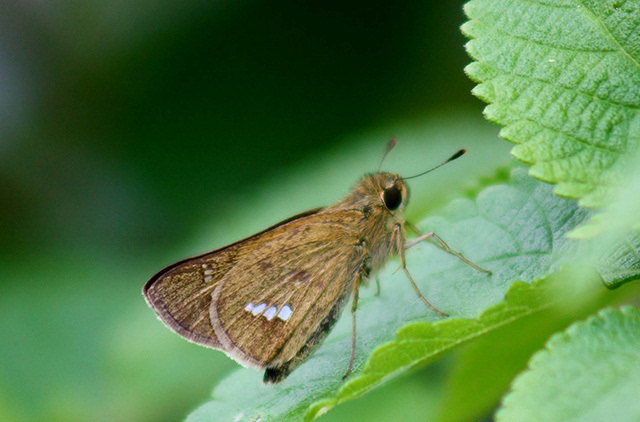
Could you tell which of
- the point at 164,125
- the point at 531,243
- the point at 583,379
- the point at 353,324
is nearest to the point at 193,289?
the point at 353,324

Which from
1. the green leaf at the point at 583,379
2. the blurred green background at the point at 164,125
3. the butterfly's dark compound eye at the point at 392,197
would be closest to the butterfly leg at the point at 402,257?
the butterfly's dark compound eye at the point at 392,197

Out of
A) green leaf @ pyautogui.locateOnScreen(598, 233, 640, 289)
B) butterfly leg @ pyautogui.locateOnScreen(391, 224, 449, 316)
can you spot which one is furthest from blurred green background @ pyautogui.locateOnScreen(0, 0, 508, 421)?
green leaf @ pyautogui.locateOnScreen(598, 233, 640, 289)

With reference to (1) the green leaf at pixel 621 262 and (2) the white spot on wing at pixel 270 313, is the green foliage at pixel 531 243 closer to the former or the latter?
(1) the green leaf at pixel 621 262

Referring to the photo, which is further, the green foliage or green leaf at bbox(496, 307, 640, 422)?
the green foliage

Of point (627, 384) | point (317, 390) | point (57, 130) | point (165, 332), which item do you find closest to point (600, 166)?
point (627, 384)

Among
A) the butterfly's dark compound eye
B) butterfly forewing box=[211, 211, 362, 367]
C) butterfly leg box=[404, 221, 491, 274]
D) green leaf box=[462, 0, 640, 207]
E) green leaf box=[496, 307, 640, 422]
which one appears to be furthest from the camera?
the butterfly's dark compound eye

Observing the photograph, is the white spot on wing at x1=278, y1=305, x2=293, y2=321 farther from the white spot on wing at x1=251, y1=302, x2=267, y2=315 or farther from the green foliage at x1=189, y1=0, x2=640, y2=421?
the green foliage at x1=189, y1=0, x2=640, y2=421

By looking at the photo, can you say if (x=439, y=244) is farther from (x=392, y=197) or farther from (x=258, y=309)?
(x=258, y=309)

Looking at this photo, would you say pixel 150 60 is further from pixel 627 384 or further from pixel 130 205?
pixel 627 384
